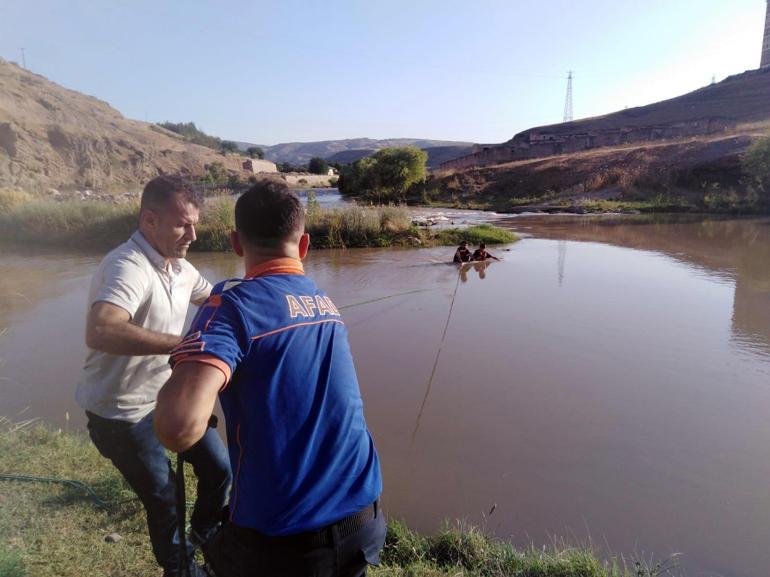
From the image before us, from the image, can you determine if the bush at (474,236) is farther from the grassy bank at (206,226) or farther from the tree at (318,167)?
the tree at (318,167)

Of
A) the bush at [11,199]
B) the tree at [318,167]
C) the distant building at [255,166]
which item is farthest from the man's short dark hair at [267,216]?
the tree at [318,167]

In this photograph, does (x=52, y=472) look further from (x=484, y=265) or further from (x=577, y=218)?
(x=577, y=218)

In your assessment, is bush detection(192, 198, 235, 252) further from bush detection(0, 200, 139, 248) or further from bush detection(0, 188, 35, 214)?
bush detection(0, 188, 35, 214)

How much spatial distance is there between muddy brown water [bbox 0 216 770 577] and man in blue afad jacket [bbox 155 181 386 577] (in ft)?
7.55

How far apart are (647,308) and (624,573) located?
23.4 feet

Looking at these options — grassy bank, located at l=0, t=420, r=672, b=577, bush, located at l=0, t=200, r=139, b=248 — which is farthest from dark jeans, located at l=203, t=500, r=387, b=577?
bush, located at l=0, t=200, r=139, b=248

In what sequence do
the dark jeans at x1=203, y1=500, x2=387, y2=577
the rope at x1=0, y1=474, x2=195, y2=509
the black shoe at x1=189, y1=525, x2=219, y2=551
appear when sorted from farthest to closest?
the rope at x1=0, y1=474, x2=195, y2=509 → the black shoe at x1=189, y1=525, x2=219, y2=551 → the dark jeans at x1=203, y1=500, x2=387, y2=577

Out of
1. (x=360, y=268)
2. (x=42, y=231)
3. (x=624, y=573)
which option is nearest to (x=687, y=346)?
(x=624, y=573)

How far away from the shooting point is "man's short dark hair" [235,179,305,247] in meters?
1.49

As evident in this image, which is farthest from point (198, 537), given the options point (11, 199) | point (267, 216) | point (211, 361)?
point (11, 199)

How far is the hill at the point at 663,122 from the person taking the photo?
55.2 metres

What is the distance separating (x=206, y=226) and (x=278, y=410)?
626 inches

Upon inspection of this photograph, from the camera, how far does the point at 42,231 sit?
699 inches

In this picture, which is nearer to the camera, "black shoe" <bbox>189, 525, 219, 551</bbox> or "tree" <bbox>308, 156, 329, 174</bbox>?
"black shoe" <bbox>189, 525, 219, 551</bbox>
